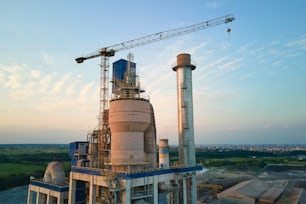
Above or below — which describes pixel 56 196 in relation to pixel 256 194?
above

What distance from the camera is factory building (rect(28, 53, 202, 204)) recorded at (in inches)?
1180

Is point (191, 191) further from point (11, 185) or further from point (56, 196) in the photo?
point (11, 185)

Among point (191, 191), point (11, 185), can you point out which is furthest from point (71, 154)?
point (11, 185)

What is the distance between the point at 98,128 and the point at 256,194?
172ft

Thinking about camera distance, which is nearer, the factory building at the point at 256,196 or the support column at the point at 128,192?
the support column at the point at 128,192

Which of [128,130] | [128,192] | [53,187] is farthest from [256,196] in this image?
[53,187]

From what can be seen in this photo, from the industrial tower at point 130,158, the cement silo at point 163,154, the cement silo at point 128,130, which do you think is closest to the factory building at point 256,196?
the industrial tower at point 130,158

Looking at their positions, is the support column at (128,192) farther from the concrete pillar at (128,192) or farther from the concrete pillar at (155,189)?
the concrete pillar at (155,189)

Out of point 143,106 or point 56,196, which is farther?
point 56,196

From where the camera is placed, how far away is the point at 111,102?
34406 mm

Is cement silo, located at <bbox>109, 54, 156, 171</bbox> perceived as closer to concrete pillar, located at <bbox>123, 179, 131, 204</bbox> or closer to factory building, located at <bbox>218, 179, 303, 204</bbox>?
concrete pillar, located at <bbox>123, 179, 131, 204</bbox>

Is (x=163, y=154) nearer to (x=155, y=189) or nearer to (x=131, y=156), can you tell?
(x=131, y=156)

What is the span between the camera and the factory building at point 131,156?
98.4 feet

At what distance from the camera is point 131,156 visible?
1278 inches
